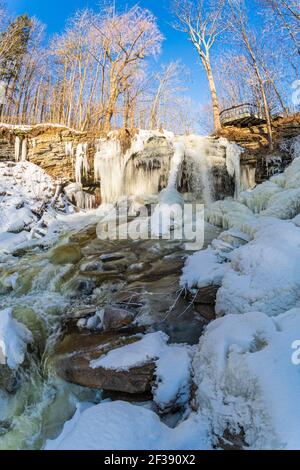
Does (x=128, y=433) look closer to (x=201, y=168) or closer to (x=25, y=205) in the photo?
(x=25, y=205)

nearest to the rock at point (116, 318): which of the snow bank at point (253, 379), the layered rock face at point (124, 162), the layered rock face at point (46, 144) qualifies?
the snow bank at point (253, 379)

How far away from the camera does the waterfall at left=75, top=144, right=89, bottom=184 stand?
11.5 m

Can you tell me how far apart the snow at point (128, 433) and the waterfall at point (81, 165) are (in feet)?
32.9

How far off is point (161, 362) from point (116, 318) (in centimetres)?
105

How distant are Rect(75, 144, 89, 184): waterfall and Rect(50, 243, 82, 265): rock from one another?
5024mm

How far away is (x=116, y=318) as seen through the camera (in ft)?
12.3

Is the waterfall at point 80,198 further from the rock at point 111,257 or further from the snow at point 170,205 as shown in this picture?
the rock at point 111,257

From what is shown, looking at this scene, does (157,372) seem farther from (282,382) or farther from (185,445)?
(282,382)

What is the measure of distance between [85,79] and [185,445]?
76.2ft

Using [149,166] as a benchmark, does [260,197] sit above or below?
below

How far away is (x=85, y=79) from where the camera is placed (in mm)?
21250

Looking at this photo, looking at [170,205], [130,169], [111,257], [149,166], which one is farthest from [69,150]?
[111,257]

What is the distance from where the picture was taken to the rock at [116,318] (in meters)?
3.69

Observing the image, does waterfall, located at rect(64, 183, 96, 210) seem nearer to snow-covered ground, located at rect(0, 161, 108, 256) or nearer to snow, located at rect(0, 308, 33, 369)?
snow-covered ground, located at rect(0, 161, 108, 256)
